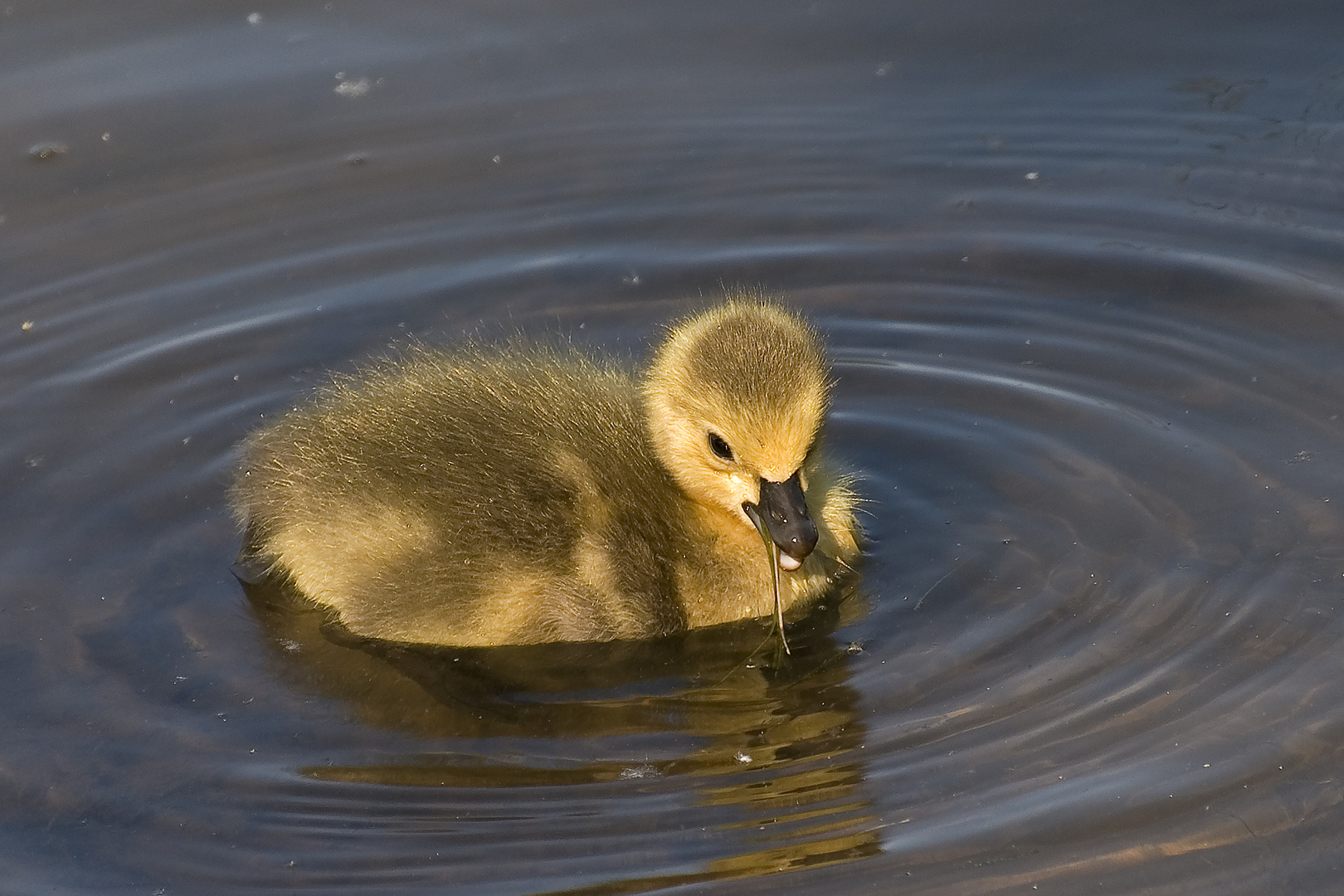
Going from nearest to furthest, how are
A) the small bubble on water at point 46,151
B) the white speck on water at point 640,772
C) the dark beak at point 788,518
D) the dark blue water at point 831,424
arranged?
1. the dark blue water at point 831,424
2. the white speck on water at point 640,772
3. the dark beak at point 788,518
4. the small bubble on water at point 46,151

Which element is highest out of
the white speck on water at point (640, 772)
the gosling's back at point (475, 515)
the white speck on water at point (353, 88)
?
the white speck on water at point (353, 88)

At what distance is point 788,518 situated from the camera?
16.2ft

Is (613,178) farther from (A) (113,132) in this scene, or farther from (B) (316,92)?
(A) (113,132)

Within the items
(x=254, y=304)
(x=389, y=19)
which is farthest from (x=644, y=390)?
(x=389, y=19)

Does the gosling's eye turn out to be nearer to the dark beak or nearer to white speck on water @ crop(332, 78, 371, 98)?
the dark beak

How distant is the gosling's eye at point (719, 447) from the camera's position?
5074 millimetres

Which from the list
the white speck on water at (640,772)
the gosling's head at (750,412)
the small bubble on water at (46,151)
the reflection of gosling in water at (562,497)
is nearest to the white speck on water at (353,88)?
the small bubble on water at (46,151)

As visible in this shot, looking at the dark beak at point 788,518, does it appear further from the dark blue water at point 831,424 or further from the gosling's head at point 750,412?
the dark blue water at point 831,424

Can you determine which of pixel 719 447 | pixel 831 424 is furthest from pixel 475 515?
pixel 831 424

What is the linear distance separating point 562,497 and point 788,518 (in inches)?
25.1

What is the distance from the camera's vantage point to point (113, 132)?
7812 mm

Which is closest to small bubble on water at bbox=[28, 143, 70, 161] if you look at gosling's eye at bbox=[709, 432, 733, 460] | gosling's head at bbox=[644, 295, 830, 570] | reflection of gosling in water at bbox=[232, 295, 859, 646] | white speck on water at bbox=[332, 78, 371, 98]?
white speck on water at bbox=[332, 78, 371, 98]

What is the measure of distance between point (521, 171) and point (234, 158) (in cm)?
121

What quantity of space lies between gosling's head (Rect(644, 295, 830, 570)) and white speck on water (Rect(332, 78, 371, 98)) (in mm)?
3300
